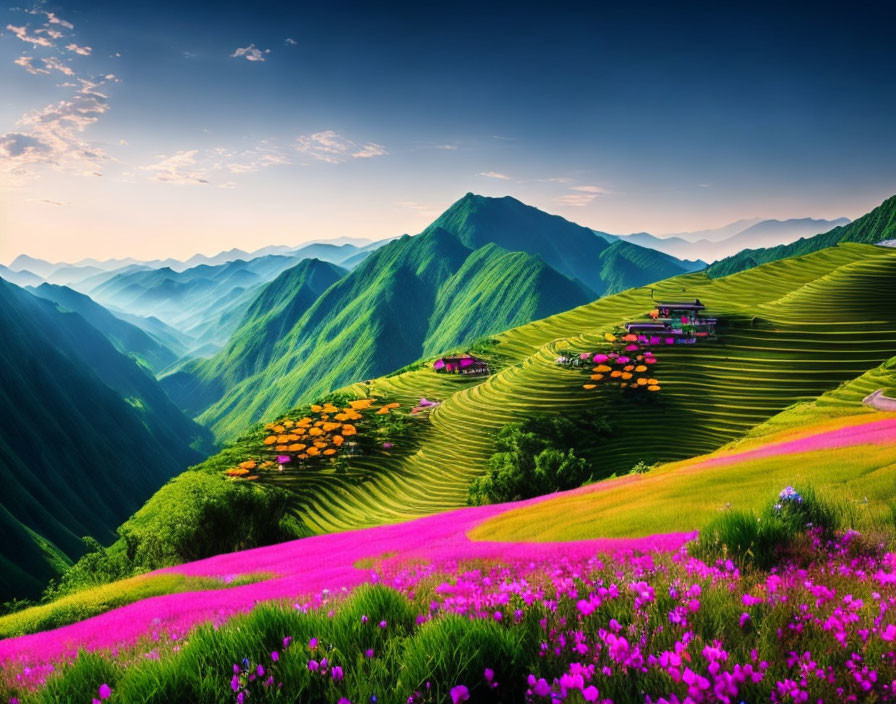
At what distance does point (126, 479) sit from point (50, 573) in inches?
→ 3381

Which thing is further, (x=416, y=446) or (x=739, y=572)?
(x=416, y=446)

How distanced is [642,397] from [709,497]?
190ft

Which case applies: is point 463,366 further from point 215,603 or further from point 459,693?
point 459,693

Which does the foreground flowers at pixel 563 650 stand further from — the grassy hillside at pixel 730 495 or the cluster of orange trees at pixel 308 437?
the cluster of orange trees at pixel 308 437

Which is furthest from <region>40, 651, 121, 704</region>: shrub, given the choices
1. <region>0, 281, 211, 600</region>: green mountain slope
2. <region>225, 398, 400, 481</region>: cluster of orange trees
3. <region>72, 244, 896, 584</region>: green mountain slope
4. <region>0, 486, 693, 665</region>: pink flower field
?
<region>0, 281, 211, 600</region>: green mountain slope

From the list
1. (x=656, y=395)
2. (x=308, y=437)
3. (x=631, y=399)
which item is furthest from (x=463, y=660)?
(x=656, y=395)

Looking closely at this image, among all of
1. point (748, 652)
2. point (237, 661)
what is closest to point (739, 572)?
point (748, 652)

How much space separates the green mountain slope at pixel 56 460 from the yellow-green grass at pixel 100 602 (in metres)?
67.7

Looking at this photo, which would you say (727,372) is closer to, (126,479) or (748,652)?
(748,652)

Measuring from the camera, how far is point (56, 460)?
12531 cm

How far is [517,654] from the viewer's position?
298 centimetres

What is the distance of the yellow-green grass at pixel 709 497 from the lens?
1002 centimetres

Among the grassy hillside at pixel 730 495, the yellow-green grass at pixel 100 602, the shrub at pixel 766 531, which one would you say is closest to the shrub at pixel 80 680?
the shrub at pixel 766 531

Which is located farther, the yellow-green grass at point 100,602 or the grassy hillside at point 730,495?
the yellow-green grass at point 100,602
